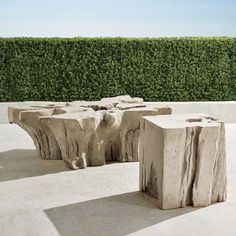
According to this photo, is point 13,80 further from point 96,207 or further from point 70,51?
point 96,207

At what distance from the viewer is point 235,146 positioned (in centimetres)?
647

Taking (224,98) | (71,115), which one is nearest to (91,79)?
(224,98)

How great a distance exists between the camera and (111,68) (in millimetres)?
8969

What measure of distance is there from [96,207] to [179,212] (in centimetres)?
64

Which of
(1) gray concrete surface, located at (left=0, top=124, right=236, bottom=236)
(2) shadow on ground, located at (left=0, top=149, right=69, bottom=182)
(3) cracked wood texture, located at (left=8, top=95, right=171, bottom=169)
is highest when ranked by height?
(3) cracked wood texture, located at (left=8, top=95, right=171, bottom=169)

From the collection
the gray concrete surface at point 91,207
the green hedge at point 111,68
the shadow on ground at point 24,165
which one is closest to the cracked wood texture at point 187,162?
the gray concrete surface at point 91,207

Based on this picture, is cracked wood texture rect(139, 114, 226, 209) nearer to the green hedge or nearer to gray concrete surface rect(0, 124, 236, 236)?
gray concrete surface rect(0, 124, 236, 236)

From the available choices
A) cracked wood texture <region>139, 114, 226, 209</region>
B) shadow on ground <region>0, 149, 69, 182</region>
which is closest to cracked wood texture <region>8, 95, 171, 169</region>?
shadow on ground <region>0, 149, 69, 182</region>

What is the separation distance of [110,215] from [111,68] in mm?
5659

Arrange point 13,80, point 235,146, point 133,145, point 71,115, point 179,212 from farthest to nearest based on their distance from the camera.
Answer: point 13,80 → point 235,146 → point 133,145 → point 71,115 → point 179,212

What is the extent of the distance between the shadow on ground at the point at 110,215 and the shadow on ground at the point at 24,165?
1.17m

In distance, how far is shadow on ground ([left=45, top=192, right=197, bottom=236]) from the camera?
3.27 metres

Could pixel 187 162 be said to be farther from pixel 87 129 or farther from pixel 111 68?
pixel 111 68

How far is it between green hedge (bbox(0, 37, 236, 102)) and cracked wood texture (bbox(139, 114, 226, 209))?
5159 mm
